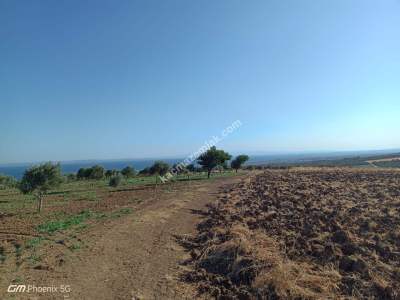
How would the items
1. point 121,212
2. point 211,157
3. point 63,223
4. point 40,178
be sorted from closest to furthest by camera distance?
point 63,223
point 121,212
point 40,178
point 211,157

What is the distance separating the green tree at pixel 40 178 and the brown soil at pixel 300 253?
12630 millimetres

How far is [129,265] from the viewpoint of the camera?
920cm

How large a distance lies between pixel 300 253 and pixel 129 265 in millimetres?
6231

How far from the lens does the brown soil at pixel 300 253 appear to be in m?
7.57

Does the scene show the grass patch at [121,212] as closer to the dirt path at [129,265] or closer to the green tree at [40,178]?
the dirt path at [129,265]

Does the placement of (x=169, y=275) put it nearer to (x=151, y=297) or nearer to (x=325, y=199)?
(x=151, y=297)

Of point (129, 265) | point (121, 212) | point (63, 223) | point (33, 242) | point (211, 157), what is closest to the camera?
point (129, 265)

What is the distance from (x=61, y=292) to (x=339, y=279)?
794 centimetres

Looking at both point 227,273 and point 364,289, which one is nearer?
point 364,289

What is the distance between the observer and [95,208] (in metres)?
19.6

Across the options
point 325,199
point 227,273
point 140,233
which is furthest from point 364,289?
point 325,199

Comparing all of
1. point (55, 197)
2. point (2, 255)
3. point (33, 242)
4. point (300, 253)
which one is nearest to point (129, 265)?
point (2, 255)

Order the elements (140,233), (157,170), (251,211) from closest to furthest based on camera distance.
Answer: (140,233) < (251,211) < (157,170)

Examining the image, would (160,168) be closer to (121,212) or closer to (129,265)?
(121,212)
